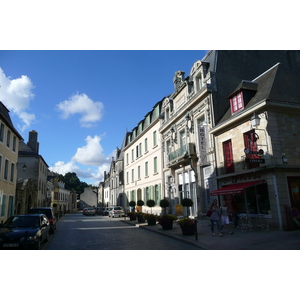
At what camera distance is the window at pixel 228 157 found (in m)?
15.0

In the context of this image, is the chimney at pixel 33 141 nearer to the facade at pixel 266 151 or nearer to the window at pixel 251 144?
the facade at pixel 266 151

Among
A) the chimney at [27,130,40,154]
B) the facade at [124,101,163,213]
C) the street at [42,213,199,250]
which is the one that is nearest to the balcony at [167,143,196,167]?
the facade at [124,101,163,213]

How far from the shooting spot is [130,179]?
35219mm

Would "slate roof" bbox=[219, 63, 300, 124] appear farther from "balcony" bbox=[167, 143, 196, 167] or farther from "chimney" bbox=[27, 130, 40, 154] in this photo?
"chimney" bbox=[27, 130, 40, 154]

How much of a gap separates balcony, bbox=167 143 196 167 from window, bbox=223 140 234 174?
299 centimetres

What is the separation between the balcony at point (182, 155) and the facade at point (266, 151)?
10.8 feet

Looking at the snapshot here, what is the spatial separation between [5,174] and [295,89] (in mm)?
20670

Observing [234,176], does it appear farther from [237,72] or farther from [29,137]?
[29,137]

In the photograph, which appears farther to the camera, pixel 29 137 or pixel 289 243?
pixel 29 137

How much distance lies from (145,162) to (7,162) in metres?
14.3

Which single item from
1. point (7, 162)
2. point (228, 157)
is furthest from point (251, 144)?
point (7, 162)

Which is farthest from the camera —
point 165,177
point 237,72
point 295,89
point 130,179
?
point 130,179

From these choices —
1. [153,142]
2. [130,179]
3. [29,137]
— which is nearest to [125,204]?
[130,179]

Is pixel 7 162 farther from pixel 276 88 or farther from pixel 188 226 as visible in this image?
pixel 276 88
